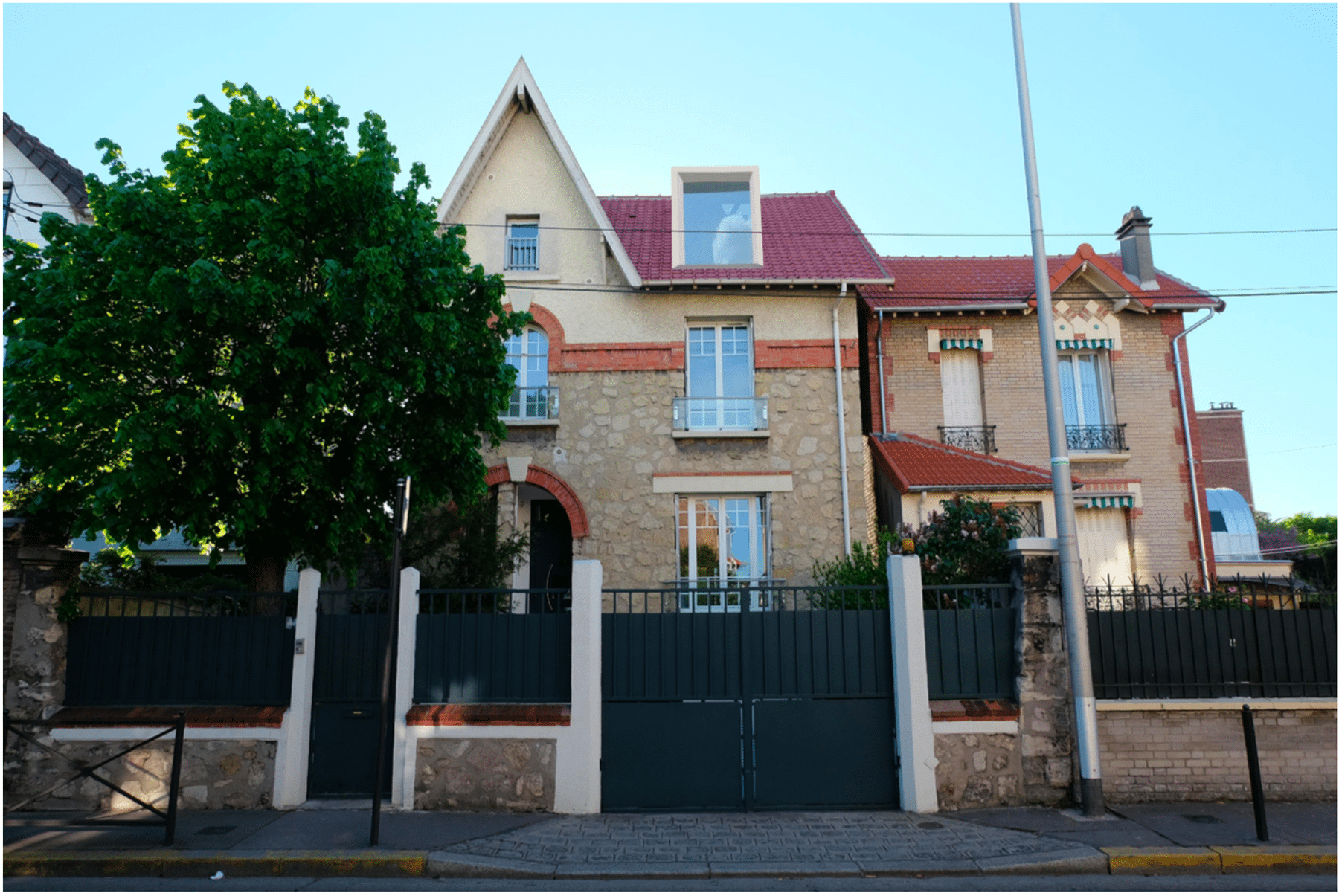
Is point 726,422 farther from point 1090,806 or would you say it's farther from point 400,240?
point 1090,806

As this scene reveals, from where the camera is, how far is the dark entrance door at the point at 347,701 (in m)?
9.08

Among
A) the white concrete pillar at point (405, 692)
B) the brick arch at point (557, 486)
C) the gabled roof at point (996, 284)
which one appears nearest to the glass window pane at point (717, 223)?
the gabled roof at point (996, 284)

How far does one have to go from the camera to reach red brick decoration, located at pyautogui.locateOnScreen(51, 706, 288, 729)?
8766 millimetres

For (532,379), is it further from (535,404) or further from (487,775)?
(487,775)

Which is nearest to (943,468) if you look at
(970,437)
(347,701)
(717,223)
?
(970,437)

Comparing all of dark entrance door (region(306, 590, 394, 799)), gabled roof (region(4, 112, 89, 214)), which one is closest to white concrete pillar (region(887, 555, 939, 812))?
dark entrance door (region(306, 590, 394, 799))

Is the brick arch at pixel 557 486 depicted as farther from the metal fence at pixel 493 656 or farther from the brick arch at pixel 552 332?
the metal fence at pixel 493 656

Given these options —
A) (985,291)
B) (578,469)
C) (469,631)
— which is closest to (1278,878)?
(469,631)

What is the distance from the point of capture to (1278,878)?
22.6 ft

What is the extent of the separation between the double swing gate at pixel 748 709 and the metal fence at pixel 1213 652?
2.37 meters

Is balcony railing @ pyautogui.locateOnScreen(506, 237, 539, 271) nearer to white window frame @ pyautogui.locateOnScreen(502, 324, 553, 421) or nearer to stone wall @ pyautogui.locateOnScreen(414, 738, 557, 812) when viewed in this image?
white window frame @ pyautogui.locateOnScreen(502, 324, 553, 421)

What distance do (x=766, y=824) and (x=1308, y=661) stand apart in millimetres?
6082

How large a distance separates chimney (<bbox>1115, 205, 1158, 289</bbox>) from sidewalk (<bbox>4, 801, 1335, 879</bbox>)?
447 inches

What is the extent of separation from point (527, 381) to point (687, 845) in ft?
30.0
